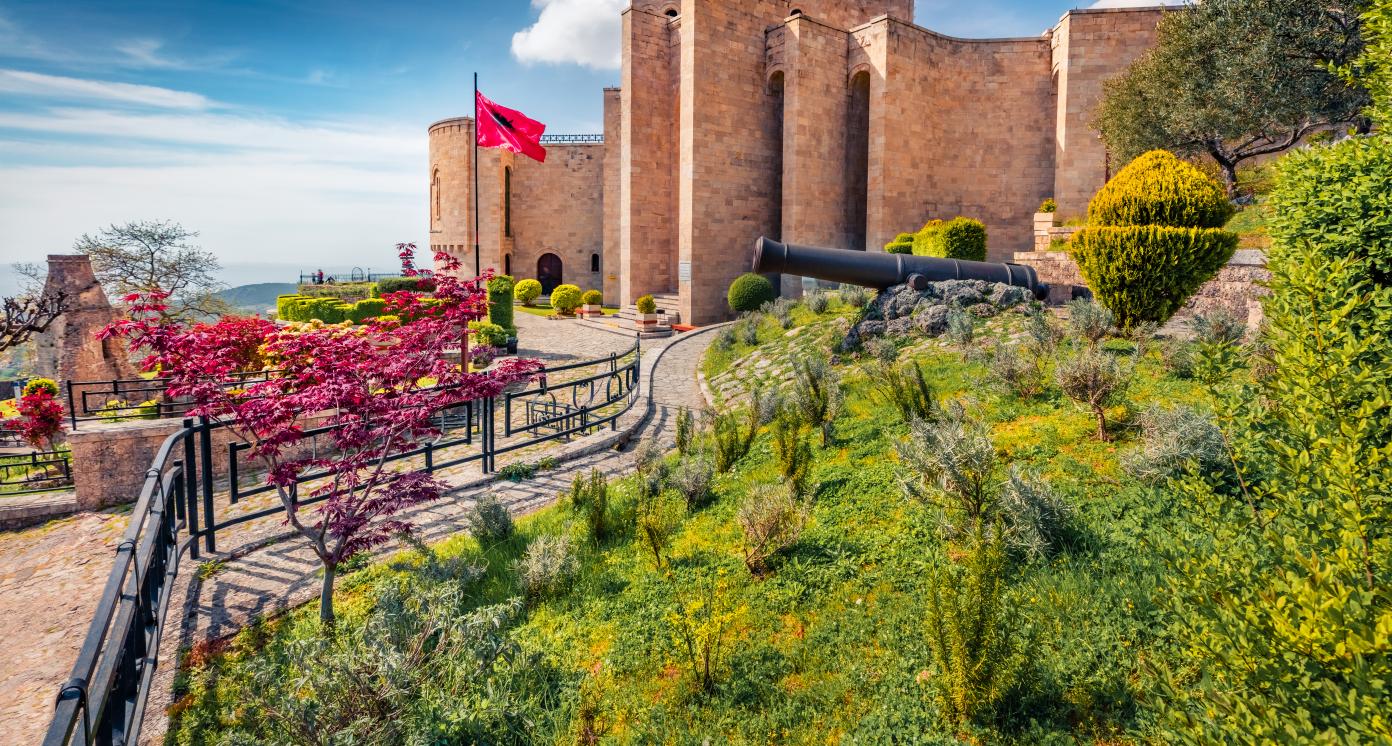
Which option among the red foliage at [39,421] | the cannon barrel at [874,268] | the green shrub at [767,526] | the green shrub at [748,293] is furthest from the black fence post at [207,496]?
the green shrub at [748,293]

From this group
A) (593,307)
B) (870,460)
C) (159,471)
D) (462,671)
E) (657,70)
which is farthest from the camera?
(593,307)

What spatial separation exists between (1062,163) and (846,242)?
22.1 feet

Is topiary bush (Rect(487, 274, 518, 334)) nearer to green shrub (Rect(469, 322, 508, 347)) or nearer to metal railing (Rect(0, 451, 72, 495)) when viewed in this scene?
green shrub (Rect(469, 322, 508, 347))

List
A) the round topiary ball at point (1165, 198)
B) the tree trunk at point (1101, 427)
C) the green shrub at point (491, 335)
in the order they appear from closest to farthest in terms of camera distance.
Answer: the tree trunk at point (1101, 427) < the round topiary ball at point (1165, 198) < the green shrub at point (491, 335)

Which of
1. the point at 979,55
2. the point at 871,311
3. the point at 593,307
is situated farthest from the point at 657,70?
the point at 871,311

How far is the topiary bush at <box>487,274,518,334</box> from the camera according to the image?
64.1ft

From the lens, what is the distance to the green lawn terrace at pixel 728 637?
10.1ft

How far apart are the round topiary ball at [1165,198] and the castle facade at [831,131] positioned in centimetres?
1244

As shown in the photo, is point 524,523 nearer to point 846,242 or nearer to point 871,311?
point 871,311

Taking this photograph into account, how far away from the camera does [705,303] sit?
21.9m

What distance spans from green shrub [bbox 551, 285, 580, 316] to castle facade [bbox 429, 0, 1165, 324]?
10.9 ft

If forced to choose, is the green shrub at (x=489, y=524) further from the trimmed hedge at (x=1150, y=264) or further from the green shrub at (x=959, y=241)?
the green shrub at (x=959, y=241)

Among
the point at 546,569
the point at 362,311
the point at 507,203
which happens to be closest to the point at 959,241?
the point at 546,569

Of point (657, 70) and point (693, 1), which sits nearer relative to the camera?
point (693, 1)
